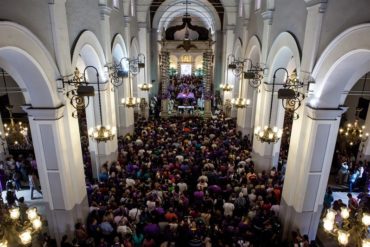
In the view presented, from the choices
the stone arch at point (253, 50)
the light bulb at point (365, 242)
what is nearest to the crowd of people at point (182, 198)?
the light bulb at point (365, 242)

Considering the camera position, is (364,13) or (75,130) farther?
(75,130)

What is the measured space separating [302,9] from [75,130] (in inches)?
270

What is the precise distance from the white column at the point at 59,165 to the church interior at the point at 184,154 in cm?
3

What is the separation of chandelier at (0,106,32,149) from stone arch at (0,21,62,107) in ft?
9.00

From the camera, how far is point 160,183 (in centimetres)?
980

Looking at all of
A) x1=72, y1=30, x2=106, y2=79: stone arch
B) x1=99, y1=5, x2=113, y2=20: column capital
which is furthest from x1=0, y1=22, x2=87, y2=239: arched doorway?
x1=99, y1=5, x2=113, y2=20: column capital

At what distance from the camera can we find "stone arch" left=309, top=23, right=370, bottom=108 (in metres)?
5.68

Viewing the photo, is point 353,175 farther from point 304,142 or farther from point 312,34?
point 312,34

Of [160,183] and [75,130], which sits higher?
[75,130]

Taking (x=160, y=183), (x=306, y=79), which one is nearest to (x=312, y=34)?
(x=306, y=79)

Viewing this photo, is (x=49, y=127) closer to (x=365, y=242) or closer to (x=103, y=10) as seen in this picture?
(x=103, y=10)

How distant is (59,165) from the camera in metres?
7.54

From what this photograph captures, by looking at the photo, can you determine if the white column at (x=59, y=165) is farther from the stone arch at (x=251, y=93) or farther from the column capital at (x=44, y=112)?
the stone arch at (x=251, y=93)

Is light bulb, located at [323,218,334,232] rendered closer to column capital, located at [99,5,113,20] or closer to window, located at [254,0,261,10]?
column capital, located at [99,5,113,20]
